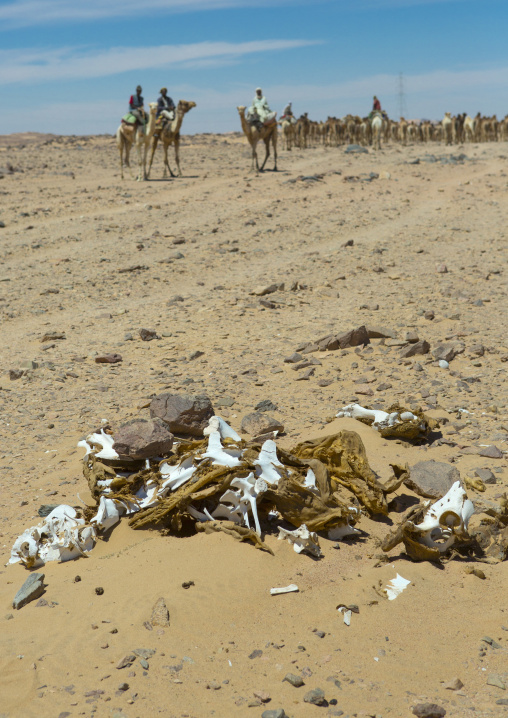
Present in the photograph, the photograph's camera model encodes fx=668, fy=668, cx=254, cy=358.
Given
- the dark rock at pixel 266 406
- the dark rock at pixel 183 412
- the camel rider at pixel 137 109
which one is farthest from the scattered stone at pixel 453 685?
the camel rider at pixel 137 109

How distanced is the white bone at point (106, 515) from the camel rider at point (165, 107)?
17187mm

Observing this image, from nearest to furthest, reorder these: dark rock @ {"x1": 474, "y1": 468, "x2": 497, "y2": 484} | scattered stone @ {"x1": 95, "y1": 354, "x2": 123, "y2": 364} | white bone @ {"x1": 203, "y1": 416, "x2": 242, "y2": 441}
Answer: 1. white bone @ {"x1": 203, "y1": 416, "x2": 242, "y2": 441}
2. dark rock @ {"x1": 474, "y1": 468, "x2": 497, "y2": 484}
3. scattered stone @ {"x1": 95, "y1": 354, "x2": 123, "y2": 364}

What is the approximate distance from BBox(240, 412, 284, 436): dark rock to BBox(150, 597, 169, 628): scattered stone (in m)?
1.99

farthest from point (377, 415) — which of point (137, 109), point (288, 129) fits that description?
point (288, 129)

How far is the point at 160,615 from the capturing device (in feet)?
9.30

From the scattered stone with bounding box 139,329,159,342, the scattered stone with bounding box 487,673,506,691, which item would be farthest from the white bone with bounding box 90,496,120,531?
the scattered stone with bounding box 139,329,159,342

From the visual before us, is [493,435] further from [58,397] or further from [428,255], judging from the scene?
[428,255]

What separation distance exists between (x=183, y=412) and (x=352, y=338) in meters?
2.34

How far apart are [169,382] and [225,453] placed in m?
2.48

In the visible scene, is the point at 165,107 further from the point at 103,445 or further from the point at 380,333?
the point at 103,445

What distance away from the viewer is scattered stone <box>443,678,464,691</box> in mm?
2548

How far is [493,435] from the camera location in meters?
4.70

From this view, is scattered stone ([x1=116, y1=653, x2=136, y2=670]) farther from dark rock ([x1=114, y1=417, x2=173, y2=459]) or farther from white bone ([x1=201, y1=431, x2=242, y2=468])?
dark rock ([x1=114, y1=417, x2=173, y2=459])

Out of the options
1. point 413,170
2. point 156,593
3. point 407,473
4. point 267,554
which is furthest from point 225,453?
point 413,170
